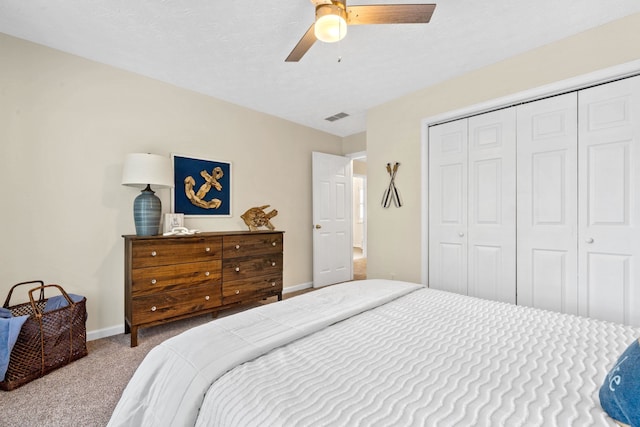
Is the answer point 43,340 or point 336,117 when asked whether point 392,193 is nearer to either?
point 336,117

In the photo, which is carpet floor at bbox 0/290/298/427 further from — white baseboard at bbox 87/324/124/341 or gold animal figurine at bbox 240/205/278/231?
gold animal figurine at bbox 240/205/278/231

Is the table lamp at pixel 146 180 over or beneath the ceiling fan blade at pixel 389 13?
beneath

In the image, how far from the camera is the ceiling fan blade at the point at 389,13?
5.04ft

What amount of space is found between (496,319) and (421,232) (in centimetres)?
183

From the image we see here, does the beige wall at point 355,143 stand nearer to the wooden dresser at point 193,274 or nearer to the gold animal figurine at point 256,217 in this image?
Result: the gold animal figurine at point 256,217

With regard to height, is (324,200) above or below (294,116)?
below

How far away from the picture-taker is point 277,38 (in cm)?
225

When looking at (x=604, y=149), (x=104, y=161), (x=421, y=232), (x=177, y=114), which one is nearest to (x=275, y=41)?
(x=177, y=114)

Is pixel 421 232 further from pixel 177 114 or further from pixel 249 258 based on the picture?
pixel 177 114

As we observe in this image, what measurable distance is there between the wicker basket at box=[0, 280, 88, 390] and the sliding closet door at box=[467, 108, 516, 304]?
345 cm

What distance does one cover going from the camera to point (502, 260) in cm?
268

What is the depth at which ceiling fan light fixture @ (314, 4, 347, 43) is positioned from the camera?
5.07 feet

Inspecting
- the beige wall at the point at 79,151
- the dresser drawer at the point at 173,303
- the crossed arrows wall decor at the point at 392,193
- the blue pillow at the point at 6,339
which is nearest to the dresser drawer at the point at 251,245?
the dresser drawer at the point at 173,303

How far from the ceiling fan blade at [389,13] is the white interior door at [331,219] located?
279 cm
